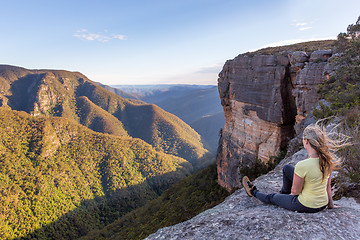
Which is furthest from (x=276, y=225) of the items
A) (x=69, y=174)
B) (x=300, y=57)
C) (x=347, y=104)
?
(x=69, y=174)

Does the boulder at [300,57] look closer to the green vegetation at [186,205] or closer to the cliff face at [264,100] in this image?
the cliff face at [264,100]

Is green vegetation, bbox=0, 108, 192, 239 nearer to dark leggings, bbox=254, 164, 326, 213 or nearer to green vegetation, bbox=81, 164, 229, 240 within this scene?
green vegetation, bbox=81, 164, 229, 240

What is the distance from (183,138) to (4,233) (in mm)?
111277

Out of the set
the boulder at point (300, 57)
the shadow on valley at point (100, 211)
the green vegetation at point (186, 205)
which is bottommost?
the shadow on valley at point (100, 211)

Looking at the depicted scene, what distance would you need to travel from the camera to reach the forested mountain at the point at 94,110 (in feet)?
475

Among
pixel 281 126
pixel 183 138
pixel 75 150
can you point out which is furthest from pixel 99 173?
pixel 281 126

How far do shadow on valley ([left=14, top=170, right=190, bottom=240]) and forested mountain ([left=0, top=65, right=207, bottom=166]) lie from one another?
47884 mm

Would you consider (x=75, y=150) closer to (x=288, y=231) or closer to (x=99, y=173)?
(x=99, y=173)

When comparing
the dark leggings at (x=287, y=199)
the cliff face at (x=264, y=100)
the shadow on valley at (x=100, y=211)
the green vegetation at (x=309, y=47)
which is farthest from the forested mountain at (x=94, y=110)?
the dark leggings at (x=287, y=199)

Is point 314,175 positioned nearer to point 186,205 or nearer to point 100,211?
point 186,205

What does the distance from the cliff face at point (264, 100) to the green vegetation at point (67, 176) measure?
6049cm

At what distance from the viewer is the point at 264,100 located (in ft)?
67.4

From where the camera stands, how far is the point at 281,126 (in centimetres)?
1986

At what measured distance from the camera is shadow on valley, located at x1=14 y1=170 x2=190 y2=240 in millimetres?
59037
